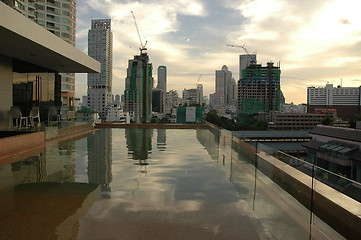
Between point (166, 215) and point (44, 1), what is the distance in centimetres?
5454

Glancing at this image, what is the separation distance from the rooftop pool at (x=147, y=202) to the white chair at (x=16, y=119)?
15.6ft

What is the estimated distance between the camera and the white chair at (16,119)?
1239 centimetres

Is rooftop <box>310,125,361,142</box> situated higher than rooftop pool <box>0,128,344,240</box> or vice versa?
rooftop pool <box>0,128,344,240</box>

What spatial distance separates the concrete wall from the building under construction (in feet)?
387

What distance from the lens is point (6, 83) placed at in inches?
514

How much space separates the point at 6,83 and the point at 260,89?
120m

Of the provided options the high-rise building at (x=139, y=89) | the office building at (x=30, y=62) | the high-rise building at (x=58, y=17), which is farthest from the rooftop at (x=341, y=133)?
the high-rise building at (x=139, y=89)

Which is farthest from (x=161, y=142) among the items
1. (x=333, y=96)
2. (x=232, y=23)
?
(x=333, y=96)

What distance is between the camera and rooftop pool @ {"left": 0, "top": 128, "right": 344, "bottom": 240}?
367cm

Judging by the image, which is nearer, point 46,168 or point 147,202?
point 147,202

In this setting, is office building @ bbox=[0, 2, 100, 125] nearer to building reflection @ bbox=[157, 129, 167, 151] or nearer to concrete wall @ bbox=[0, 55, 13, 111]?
concrete wall @ bbox=[0, 55, 13, 111]

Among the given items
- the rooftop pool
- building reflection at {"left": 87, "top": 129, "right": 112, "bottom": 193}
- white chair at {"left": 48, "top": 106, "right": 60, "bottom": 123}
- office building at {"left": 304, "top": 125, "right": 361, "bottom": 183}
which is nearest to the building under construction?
office building at {"left": 304, "top": 125, "right": 361, "bottom": 183}

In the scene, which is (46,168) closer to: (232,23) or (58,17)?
(232,23)

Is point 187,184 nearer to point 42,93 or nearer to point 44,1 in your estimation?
point 42,93
